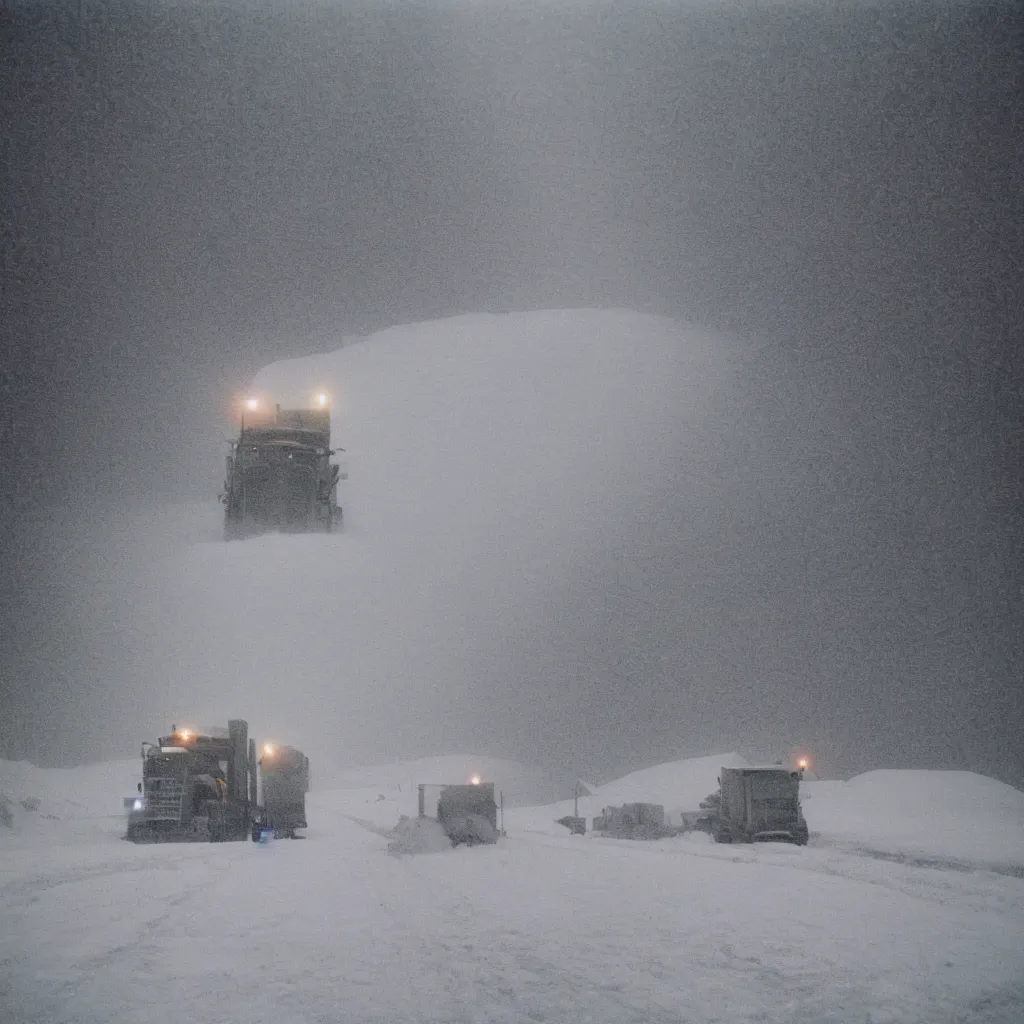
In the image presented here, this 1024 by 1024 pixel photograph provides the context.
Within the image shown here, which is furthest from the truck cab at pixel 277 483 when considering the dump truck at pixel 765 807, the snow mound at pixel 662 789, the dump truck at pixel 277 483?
the snow mound at pixel 662 789

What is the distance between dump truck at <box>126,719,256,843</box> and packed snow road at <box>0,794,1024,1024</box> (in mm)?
10141

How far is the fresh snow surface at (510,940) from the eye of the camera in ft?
21.7

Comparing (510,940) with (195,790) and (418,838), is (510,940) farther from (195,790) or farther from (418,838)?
(195,790)

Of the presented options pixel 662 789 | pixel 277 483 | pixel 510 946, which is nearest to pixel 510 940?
pixel 510 946

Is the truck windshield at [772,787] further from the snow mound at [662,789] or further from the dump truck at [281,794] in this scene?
the snow mound at [662,789]

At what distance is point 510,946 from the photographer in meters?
8.79

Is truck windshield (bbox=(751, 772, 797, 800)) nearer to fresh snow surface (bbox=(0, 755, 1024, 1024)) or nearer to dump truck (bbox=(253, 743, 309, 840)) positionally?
fresh snow surface (bbox=(0, 755, 1024, 1024))

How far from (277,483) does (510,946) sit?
27.0 ft

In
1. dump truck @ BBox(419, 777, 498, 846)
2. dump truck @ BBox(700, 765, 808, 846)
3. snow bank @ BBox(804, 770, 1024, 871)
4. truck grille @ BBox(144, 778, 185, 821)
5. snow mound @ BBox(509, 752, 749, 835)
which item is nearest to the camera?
snow bank @ BBox(804, 770, 1024, 871)

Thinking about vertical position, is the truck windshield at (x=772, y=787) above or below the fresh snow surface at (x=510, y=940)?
above

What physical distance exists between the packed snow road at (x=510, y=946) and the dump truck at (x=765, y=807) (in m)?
7.53

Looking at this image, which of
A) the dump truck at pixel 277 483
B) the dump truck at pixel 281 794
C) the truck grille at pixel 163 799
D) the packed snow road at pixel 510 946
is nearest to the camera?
the packed snow road at pixel 510 946

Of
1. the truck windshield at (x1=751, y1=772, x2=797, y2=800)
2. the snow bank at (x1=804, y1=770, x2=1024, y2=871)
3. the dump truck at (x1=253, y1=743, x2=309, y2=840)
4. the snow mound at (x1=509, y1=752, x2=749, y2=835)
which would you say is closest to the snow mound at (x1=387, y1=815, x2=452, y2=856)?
the dump truck at (x1=253, y1=743, x2=309, y2=840)

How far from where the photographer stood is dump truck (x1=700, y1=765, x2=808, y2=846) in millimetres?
23641
